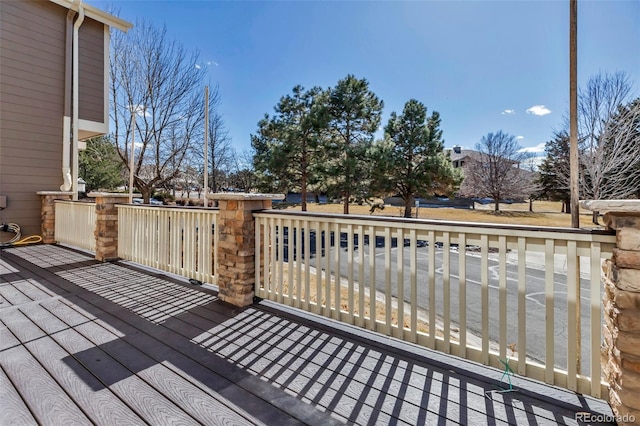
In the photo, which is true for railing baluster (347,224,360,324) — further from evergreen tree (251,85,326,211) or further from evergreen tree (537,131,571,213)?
evergreen tree (251,85,326,211)

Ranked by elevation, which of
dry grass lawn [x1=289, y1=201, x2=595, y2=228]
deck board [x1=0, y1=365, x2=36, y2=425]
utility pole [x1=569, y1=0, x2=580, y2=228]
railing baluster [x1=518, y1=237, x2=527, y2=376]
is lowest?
deck board [x1=0, y1=365, x2=36, y2=425]

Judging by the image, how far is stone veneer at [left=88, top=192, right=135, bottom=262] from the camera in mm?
4816

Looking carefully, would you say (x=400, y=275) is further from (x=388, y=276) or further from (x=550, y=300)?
(x=550, y=300)

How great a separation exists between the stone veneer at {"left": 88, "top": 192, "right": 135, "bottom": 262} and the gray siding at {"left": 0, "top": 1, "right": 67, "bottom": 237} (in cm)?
304

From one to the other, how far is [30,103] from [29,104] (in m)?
0.03

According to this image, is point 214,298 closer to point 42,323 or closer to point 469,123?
point 42,323

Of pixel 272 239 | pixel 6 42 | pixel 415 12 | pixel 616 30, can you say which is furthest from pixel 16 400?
pixel 616 30

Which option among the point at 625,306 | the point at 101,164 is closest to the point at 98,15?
the point at 101,164

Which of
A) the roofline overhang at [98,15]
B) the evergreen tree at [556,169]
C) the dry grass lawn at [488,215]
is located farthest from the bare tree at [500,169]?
the roofline overhang at [98,15]

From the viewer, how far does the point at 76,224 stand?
584 cm

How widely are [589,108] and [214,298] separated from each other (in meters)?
12.9

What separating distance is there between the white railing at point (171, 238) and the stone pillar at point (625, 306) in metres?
3.24

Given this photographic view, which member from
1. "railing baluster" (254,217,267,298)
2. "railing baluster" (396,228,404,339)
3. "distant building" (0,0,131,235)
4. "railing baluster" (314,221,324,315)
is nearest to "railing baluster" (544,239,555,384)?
"railing baluster" (396,228,404,339)

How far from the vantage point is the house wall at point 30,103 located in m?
6.22
